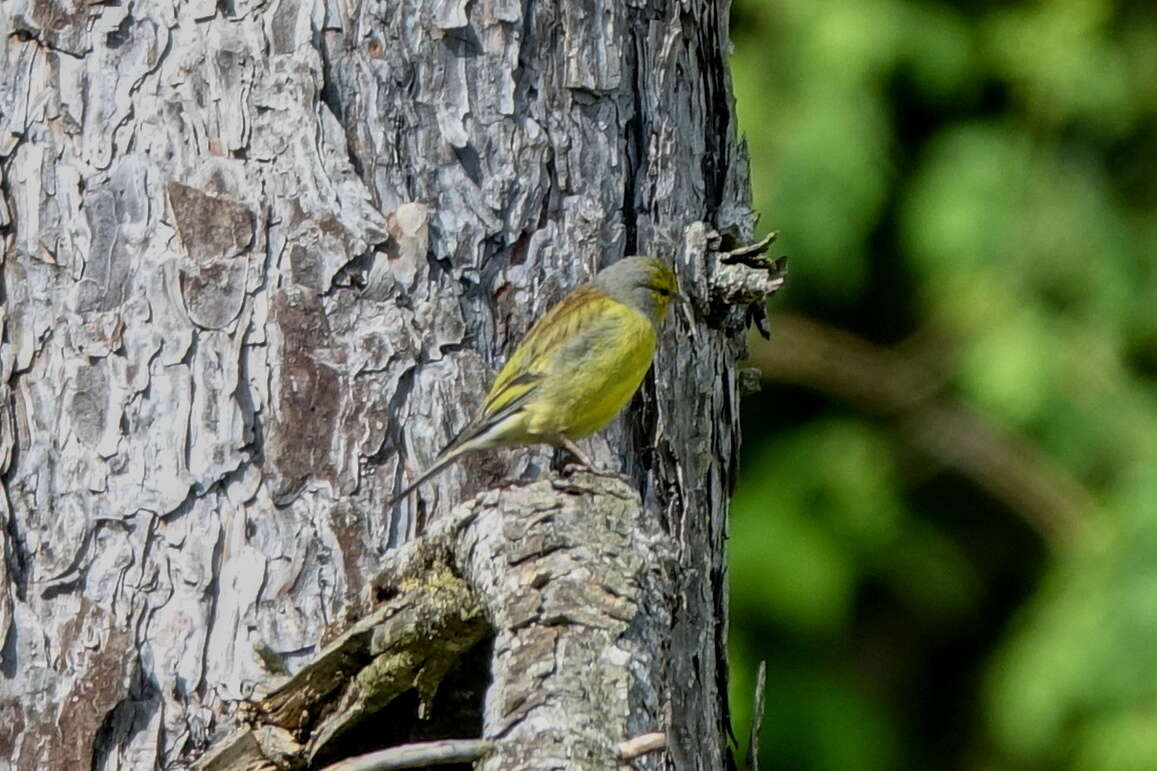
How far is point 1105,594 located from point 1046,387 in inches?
32.0

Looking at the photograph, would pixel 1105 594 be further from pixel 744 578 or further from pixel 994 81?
pixel 994 81

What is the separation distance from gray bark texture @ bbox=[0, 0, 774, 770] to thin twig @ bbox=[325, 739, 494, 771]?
0.19 meters

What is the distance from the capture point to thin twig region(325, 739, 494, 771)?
7.11 ft

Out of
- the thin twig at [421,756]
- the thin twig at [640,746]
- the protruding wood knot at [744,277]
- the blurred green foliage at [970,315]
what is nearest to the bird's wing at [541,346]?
the protruding wood knot at [744,277]

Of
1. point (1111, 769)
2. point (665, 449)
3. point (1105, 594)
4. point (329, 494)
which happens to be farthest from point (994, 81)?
point (329, 494)

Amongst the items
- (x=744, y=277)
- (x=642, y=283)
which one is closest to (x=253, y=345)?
(x=642, y=283)

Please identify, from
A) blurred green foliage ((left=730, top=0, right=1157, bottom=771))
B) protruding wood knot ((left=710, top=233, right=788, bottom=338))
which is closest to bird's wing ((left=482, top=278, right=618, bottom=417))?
protruding wood knot ((left=710, top=233, right=788, bottom=338))

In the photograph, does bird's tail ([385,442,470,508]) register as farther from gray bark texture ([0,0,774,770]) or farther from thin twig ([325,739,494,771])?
thin twig ([325,739,494,771])

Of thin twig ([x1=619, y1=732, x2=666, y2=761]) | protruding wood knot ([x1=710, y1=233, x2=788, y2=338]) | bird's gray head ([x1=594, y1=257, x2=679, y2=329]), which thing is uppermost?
protruding wood knot ([x1=710, y1=233, x2=788, y2=338])

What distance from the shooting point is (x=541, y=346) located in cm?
289

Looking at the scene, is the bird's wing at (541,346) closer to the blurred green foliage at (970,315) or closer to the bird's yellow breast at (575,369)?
the bird's yellow breast at (575,369)

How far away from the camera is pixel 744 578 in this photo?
21.3 feet

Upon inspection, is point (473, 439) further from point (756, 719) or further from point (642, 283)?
point (756, 719)

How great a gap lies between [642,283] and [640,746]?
111 cm
